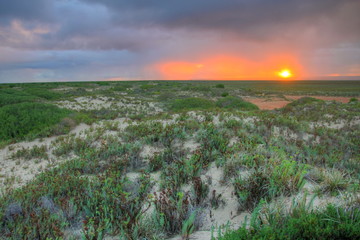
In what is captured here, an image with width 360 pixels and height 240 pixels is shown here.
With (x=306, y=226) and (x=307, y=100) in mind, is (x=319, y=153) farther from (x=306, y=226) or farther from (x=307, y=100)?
(x=307, y=100)

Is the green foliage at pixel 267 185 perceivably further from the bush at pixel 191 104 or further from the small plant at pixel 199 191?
the bush at pixel 191 104

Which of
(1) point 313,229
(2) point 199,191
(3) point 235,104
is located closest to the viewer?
(1) point 313,229

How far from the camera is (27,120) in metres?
8.59

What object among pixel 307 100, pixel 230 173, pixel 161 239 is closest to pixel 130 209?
pixel 161 239

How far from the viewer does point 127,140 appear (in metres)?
6.27

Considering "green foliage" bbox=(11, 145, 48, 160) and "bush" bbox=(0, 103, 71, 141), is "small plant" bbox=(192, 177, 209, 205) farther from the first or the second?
"bush" bbox=(0, 103, 71, 141)

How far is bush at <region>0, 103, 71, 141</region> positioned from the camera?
7.77 m

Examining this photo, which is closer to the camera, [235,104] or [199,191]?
[199,191]

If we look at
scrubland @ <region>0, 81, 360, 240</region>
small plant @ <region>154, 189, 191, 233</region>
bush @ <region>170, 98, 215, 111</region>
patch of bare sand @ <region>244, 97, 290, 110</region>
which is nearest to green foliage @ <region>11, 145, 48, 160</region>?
scrubland @ <region>0, 81, 360, 240</region>

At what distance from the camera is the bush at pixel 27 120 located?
777 cm

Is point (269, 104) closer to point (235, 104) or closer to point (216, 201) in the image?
point (235, 104)

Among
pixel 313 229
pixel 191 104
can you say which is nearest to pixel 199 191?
pixel 313 229

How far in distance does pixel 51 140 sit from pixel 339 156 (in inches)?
353

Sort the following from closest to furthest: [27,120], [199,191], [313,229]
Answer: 1. [313,229]
2. [199,191]
3. [27,120]
